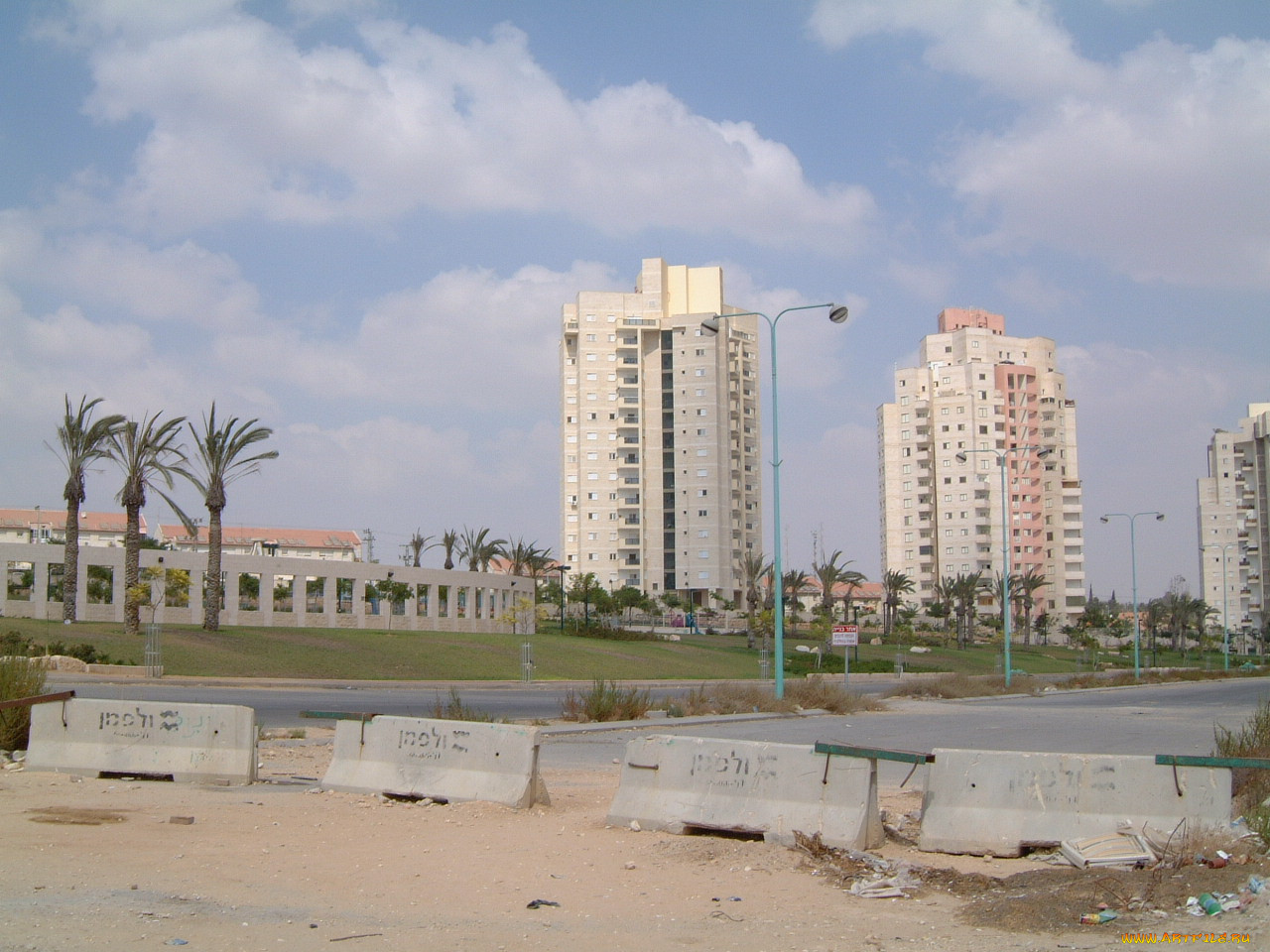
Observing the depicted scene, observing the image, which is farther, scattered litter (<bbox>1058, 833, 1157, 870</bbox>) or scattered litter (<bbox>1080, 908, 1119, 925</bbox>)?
scattered litter (<bbox>1058, 833, 1157, 870</bbox>)

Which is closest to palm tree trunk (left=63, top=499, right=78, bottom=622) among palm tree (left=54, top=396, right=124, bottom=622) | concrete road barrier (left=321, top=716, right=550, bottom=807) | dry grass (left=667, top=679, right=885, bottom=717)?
palm tree (left=54, top=396, right=124, bottom=622)

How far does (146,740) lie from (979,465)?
133 meters

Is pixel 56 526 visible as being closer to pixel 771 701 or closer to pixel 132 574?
pixel 132 574

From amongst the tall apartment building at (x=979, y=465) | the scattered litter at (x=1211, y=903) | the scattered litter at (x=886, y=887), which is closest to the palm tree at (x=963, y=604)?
the tall apartment building at (x=979, y=465)

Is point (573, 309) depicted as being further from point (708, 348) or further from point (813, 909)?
point (813, 909)

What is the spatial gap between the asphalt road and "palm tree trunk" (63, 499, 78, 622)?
44.9ft

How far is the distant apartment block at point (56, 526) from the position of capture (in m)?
126

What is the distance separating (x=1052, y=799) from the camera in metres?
8.33

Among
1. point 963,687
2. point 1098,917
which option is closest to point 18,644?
point 1098,917

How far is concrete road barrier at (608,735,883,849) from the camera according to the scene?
841cm

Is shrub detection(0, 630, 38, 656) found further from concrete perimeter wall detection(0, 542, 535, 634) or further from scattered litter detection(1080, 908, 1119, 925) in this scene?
scattered litter detection(1080, 908, 1119, 925)

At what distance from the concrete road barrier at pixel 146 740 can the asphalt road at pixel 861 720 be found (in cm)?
491

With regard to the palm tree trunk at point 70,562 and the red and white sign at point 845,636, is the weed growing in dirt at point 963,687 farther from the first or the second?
the palm tree trunk at point 70,562

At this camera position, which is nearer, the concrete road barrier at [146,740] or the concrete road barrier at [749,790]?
the concrete road barrier at [749,790]
